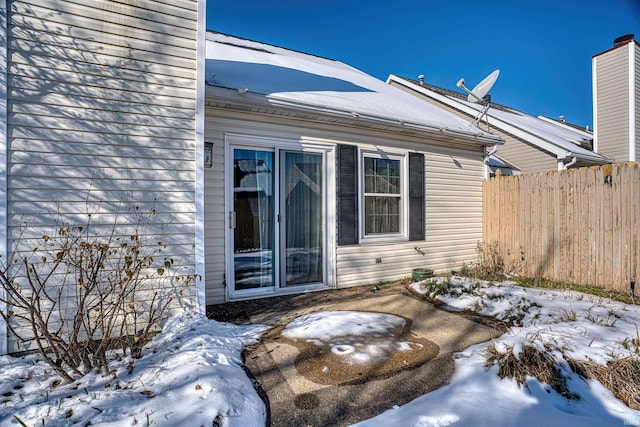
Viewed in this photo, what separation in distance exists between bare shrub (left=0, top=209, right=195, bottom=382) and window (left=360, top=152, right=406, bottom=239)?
9.99ft

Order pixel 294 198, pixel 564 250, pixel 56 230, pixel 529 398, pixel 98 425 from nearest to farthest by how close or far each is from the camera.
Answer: pixel 98 425, pixel 529 398, pixel 56 230, pixel 294 198, pixel 564 250

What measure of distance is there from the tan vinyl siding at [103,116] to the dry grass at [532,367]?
3033 mm

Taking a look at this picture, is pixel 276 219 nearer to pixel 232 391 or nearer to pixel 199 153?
pixel 199 153

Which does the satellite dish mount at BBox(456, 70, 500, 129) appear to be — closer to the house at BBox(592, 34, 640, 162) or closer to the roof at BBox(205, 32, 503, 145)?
the roof at BBox(205, 32, 503, 145)

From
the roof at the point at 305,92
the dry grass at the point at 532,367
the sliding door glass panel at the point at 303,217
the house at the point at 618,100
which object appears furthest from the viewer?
the house at the point at 618,100

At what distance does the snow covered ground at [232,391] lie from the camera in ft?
6.33

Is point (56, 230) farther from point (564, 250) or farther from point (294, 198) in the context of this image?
point (564, 250)

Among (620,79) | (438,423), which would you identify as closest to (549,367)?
(438,423)

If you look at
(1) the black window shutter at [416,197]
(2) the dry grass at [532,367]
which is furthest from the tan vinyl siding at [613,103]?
(2) the dry grass at [532,367]

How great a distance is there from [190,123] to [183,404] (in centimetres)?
272

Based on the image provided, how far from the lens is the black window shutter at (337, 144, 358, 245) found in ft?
16.8

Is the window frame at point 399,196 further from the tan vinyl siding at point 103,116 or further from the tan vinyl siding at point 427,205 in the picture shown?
the tan vinyl siding at point 103,116

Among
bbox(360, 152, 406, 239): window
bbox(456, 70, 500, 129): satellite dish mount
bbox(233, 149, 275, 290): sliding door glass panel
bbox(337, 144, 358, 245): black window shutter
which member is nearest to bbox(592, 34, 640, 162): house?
bbox(456, 70, 500, 129): satellite dish mount

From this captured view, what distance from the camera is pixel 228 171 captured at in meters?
4.34
